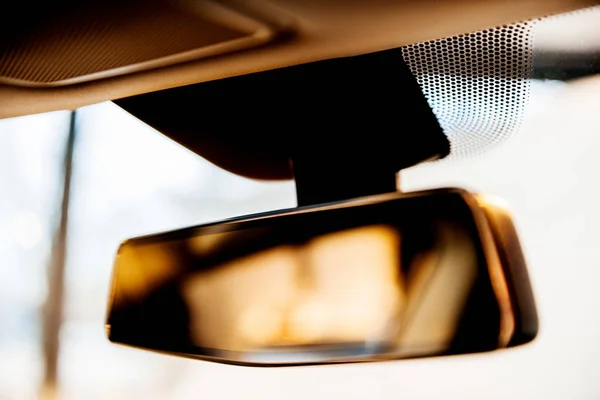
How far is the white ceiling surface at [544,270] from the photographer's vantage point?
5.20ft

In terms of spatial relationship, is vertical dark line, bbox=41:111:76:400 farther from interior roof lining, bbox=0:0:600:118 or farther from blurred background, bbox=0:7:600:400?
interior roof lining, bbox=0:0:600:118

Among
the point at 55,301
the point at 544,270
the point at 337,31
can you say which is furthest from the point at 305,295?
the point at 55,301

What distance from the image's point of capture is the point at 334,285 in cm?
54

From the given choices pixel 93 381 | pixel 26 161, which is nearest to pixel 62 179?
pixel 26 161

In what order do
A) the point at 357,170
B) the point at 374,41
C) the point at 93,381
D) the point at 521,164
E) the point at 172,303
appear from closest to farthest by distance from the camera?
the point at 374,41, the point at 172,303, the point at 357,170, the point at 521,164, the point at 93,381

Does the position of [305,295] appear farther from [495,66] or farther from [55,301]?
[55,301]

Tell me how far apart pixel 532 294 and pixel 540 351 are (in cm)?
124

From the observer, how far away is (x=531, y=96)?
773 millimetres

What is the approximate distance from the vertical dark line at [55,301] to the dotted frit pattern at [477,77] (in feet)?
6.50

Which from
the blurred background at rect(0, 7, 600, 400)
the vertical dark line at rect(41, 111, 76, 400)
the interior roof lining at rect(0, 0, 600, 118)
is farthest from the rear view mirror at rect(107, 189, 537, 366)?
the vertical dark line at rect(41, 111, 76, 400)

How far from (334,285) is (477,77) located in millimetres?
282

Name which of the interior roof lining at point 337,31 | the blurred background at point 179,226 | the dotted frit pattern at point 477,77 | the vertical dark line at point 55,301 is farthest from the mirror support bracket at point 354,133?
the vertical dark line at point 55,301

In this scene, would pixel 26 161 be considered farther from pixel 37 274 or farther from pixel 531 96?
pixel 531 96

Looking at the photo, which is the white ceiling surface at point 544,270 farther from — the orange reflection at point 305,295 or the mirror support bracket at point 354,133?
the orange reflection at point 305,295
